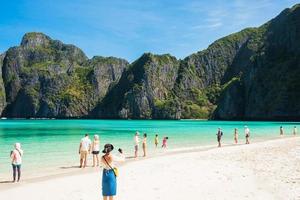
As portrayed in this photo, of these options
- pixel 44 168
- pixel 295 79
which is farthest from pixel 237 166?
pixel 295 79

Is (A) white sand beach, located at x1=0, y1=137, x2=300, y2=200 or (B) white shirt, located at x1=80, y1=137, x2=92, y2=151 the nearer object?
(A) white sand beach, located at x1=0, y1=137, x2=300, y2=200

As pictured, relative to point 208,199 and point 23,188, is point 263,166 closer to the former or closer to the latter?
point 208,199

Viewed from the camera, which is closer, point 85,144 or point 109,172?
point 109,172

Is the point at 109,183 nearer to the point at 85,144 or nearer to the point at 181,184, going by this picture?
the point at 181,184

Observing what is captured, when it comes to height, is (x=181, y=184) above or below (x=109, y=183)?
below

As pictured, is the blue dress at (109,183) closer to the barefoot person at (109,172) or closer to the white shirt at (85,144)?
the barefoot person at (109,172)

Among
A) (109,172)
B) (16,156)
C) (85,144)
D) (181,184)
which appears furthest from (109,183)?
(85,144)

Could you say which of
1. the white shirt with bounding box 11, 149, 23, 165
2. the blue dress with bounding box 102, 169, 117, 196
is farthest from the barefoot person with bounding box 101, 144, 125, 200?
the white shirt with bounding box 11, 149, 23, 165

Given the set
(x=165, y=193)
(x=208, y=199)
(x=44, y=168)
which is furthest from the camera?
(x=44, y=168)

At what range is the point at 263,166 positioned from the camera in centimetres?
2183

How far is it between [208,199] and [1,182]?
10433 mm

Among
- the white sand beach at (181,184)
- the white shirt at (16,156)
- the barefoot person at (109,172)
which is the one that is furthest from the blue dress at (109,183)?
the white shirt at (16,156)

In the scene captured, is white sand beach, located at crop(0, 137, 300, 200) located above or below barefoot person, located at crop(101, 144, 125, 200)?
below

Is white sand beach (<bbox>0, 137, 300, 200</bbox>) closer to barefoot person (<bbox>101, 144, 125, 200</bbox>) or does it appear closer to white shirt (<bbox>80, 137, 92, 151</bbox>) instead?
white shirt (<bbox>80, 137, 92, 151</bbox>)
